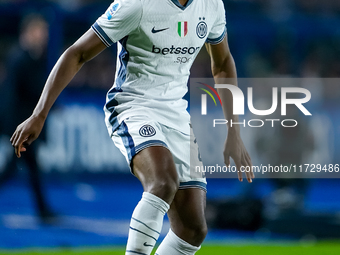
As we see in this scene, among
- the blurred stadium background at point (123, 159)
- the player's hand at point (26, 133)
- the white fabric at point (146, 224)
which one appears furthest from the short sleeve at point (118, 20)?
the blurred stadium background at point (123, 159)

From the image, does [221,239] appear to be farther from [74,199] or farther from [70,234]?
[74,199]

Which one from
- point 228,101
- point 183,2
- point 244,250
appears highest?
point 183,2

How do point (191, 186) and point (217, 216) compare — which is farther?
point (217, 216)

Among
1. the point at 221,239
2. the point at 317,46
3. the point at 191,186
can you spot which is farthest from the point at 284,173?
the point at 191,186

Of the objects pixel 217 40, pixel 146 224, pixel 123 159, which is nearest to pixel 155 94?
pixel 217 40

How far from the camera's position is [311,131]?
20.2 ft

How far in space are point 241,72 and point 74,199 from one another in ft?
8.46

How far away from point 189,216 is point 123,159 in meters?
3.70

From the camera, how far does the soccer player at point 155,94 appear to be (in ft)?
8.33

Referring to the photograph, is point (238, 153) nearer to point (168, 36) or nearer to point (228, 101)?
point (228, 101)

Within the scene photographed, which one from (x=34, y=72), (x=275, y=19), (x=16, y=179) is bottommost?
(x=16, y=179)

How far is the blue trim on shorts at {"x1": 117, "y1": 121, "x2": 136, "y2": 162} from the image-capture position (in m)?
2.61

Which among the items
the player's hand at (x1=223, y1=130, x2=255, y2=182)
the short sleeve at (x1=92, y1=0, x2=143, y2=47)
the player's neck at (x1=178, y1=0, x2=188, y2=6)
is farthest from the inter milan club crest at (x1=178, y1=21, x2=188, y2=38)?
the player's hand at (x1=223, y1=130, x2=255, y2=182)

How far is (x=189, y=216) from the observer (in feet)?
9.20
